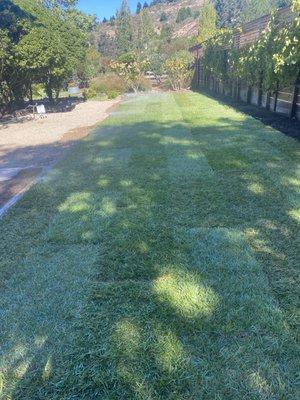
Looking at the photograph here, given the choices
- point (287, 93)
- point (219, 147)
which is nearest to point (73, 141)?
point (219, 147)

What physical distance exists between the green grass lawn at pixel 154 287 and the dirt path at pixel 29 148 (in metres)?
1.07

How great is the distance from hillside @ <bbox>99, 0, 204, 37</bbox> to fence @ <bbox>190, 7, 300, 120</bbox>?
92.7 metres

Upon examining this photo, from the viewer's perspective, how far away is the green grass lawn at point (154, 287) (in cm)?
216

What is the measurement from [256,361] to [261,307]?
0.53m

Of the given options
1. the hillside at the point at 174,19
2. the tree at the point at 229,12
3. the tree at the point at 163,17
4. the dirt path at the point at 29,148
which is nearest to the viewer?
the dirt path at the point at 29,148

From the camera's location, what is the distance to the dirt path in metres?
6.73

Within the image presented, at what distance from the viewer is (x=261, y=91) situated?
13.6 m

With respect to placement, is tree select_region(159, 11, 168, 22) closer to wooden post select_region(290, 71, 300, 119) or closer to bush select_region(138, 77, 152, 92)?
bush select_region(138, 77, 152, 92)

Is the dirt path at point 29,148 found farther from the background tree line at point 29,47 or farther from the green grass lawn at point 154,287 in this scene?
the background tree line at point 29,47

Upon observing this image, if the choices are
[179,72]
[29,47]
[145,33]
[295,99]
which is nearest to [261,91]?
[295,99]

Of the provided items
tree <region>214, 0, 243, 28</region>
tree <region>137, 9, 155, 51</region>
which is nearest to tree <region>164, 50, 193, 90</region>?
tree <region>137, 9, 155, 51</region>

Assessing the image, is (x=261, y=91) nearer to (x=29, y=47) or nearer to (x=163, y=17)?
(x=29, y=47)

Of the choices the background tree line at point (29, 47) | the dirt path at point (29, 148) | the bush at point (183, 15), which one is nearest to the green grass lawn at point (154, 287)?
the dirt path at point (29, 148)

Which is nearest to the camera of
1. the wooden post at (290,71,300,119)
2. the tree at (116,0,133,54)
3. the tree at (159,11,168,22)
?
the wooden post at (290,71,300,119)
